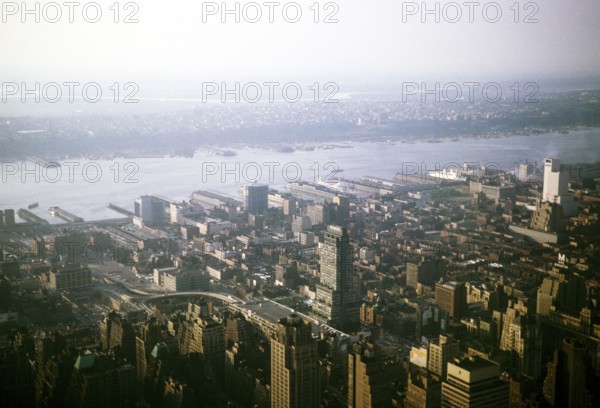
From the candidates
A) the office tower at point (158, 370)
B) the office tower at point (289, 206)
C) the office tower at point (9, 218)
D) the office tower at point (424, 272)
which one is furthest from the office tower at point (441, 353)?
the office tower at point (289, 206)

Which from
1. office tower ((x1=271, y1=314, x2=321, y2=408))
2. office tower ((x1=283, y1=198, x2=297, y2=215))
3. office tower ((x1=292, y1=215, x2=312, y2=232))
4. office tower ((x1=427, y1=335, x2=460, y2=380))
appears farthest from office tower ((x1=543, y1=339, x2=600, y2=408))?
office tower ((x1=283, y1=198, x2=297, y2=215))

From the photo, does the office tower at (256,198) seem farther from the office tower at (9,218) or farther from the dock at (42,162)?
the office tower at (9,218)

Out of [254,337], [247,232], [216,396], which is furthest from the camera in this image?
[247,232]

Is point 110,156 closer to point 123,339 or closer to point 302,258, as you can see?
point 302,258

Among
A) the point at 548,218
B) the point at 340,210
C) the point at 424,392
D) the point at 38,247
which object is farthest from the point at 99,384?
the point at 340,210

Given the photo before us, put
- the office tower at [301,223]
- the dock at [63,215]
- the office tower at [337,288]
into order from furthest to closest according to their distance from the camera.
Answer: the office tower at [301,223]
the dock at [63,215]
the office tower at [337,288]

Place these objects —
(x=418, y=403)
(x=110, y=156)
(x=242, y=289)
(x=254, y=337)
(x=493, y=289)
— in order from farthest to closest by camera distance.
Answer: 1. (x=110, y=156)
2. (x=242, y=289)
3. (x=493, y=289)
4. (x=254, y=337)
5. (x=418, y=403)

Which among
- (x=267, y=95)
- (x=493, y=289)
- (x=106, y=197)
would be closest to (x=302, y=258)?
(x=493, y=289)
